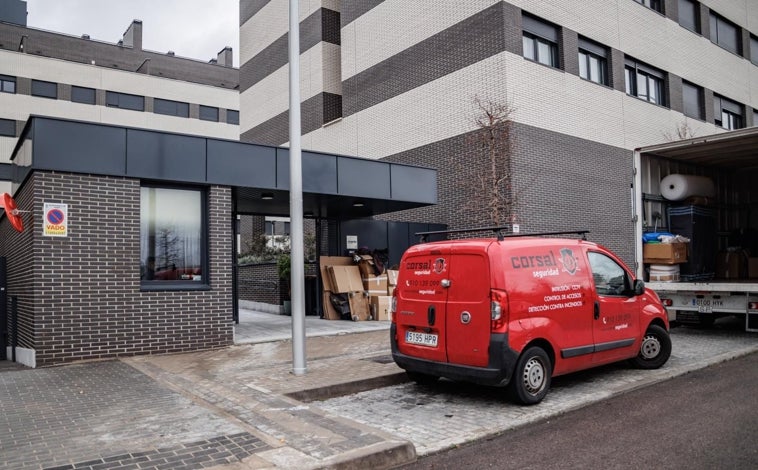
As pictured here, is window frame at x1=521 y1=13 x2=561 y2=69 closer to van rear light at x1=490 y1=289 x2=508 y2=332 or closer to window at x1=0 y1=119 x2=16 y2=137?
van rear light at x1=490 y1=289 x2=508 y2=332

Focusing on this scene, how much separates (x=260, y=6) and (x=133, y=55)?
25.3 metres

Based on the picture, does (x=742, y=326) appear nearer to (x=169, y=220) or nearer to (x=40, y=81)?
(x=169, y=220)

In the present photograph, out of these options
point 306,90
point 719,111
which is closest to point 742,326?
point 719,111

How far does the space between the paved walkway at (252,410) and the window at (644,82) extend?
1320 centimetres

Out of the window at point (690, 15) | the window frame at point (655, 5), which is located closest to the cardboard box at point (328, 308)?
the window frame at point (655, 5)

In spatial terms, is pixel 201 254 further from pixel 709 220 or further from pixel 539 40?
pixel 539 40

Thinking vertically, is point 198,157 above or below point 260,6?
below

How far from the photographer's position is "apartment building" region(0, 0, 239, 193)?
39781 millimetres

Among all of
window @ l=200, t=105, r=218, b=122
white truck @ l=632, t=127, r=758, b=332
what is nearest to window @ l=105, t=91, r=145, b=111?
window @ l=200, t=105, r=218, b=122

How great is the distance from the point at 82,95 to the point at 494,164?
1479 inches

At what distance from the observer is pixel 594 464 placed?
4375 mm

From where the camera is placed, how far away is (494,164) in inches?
599

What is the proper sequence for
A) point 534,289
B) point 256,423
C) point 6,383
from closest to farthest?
point 256,423 → point 534,289 → point 6,383

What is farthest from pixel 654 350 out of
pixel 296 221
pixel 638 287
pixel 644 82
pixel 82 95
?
pixel 82 95
